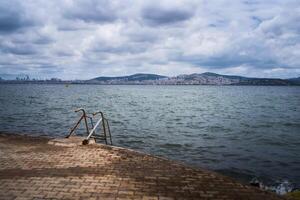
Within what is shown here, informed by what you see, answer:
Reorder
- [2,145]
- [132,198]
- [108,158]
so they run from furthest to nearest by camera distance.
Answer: [2,145] < [108,158] < [132,198]

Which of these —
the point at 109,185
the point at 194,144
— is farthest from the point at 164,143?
the point at 109,185

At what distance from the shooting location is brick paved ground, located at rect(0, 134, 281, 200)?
629 centimetres

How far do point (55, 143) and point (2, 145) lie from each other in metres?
1.64

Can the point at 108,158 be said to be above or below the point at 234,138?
above

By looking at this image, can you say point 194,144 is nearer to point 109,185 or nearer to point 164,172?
point 164,172

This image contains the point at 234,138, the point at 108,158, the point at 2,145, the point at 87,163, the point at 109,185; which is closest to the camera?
the point at 109,185

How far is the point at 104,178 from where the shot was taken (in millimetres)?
7172

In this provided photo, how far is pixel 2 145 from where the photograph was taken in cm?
1061

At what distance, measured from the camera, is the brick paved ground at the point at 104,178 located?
629 centimetres

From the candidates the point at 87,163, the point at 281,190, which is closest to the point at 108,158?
the point at 87,163

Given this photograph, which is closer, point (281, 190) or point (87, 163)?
point (87, 163)

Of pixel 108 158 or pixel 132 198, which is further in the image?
pixel 108 158

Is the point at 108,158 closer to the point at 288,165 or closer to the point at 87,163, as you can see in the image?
the point at 87,163

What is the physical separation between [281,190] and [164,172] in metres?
5.34
